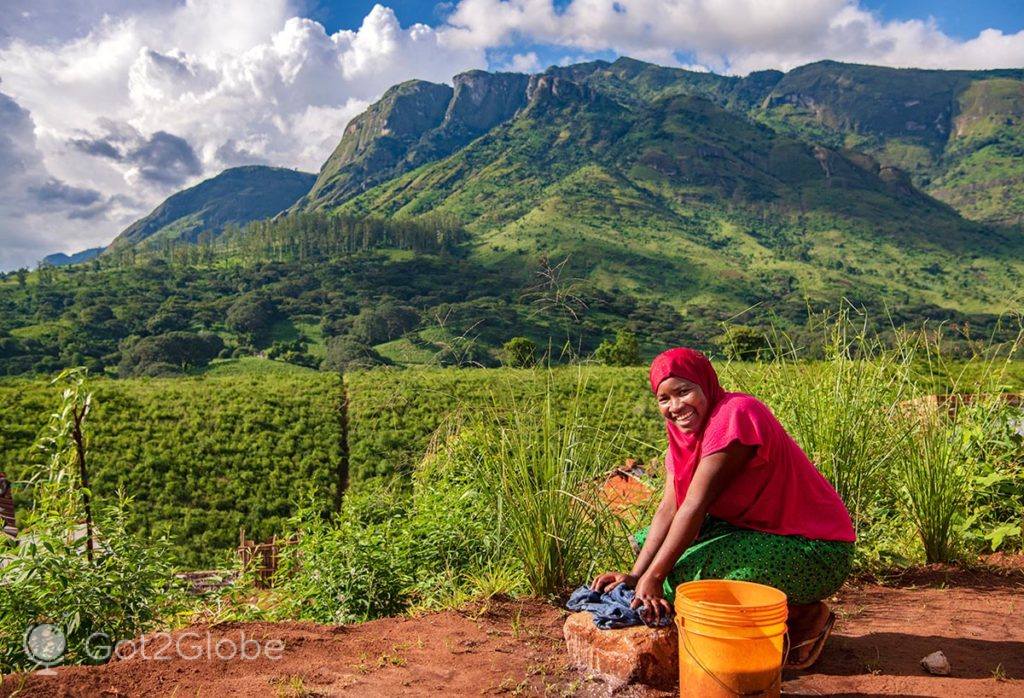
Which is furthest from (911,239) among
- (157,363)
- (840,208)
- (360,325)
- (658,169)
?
(157,363)

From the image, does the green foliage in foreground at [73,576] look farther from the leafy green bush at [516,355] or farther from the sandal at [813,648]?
the sandal at [813,648]

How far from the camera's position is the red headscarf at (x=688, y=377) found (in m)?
2.48

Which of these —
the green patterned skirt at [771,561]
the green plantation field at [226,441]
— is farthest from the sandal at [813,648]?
the green plantation field at [226,441]

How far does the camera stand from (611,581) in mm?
2596

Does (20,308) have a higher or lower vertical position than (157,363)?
higher

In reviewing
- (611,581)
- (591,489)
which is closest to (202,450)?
(591,489)

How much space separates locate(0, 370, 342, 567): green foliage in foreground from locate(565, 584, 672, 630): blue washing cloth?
18394 mm

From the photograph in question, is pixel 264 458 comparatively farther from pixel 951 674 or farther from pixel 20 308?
pixel 20 308

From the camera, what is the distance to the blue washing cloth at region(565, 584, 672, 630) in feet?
7.88

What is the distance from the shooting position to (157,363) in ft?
183

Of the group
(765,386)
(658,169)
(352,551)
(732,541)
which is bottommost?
(352,551)

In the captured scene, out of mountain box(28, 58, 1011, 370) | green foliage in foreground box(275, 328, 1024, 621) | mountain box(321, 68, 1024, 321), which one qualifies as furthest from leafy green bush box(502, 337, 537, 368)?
mountain box(321, 68, 1024, 321)

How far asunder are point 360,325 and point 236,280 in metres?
40.5

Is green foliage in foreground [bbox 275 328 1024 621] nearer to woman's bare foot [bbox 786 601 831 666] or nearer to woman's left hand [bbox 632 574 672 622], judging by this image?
woman's left hand [bbox 632 574 672 622]
